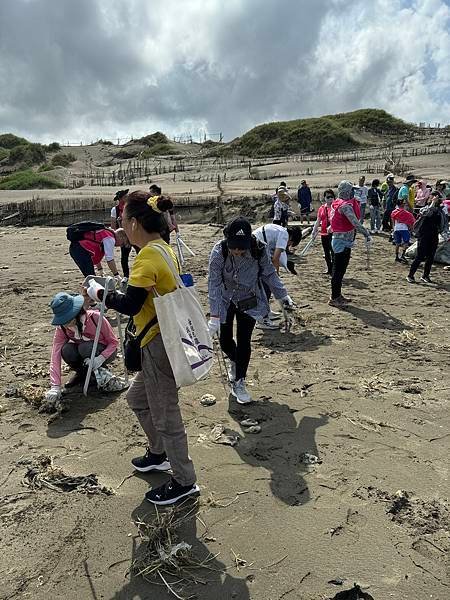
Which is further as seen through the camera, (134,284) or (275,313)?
(275,313)

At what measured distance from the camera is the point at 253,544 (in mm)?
2869

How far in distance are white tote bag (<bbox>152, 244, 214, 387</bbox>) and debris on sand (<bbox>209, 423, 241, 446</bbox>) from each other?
121cm

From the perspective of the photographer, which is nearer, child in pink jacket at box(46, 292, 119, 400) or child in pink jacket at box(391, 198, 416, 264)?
child in pink jacket at box(46, 292, 119, 400)

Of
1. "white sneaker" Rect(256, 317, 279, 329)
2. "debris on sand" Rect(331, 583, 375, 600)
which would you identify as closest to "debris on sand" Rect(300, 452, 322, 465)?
"debris on sand" Rect(331, 583, 375, 600)

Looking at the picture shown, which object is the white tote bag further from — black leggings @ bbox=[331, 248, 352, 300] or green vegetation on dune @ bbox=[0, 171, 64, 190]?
green vegetation on dune @ bbox=[0, 171, 64, 190]

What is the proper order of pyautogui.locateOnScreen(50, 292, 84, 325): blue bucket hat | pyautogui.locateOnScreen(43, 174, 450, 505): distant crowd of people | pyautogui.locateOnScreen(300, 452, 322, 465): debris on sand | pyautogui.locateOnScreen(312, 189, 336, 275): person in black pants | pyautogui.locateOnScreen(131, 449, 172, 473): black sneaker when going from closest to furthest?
pyautogui.locateOnScreen(43, 174, 450, 505): distant crowd of people < pyautogui.locateOnScreen(131, 449, 172, 473): black sneaker < pyautogui.locateOnScreen(300, 452, 322, 465): debris on sand < pyautogui.locateOnScreen(50, 292, 84, 325): blue bucket hat < pyautogui.locateOnScreen(312, 189, 336, 275): person in black pants

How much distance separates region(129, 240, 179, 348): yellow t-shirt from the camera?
2.79m

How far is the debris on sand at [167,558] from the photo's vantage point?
265cm

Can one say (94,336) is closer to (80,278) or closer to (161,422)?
(161,422)

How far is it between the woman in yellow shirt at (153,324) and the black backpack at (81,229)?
13.0ft

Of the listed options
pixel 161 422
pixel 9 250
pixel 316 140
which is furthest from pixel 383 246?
pixel 316 140

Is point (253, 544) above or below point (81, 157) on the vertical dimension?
below

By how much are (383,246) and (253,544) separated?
11320mm

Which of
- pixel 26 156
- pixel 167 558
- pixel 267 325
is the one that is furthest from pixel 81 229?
pixel 26 156
